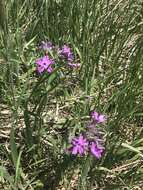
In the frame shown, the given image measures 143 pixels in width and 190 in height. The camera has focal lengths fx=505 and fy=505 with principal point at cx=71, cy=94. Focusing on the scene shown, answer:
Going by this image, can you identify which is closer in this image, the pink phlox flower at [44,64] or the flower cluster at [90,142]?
the flower cluster at [90,142]

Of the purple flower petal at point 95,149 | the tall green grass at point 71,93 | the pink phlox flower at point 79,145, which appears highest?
the tall green grass at point 71,93

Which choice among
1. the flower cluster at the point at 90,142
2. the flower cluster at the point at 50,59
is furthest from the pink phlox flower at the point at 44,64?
the flower cluster at the point at 90,142

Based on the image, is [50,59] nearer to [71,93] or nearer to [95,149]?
[71,93]

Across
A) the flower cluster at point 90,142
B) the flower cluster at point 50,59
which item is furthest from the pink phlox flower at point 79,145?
the flower cluster at point 50,59

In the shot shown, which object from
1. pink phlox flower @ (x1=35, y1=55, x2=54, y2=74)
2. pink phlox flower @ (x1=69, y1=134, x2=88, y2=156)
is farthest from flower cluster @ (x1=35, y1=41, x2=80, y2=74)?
pink phlox flower @ (x1=69, y1=134, x2=88, y2=156)

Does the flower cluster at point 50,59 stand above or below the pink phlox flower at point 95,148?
above

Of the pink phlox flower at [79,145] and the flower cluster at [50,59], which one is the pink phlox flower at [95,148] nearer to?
the pink phlox flower at [79,145]

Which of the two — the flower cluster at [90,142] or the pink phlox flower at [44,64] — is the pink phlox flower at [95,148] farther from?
the pink phlox flower at [44,64]

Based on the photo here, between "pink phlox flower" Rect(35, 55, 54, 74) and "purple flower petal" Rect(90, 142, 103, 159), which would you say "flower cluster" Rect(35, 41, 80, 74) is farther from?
"purple flower petal" Rect(90, 142, 103, 159)
